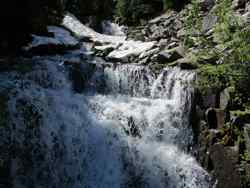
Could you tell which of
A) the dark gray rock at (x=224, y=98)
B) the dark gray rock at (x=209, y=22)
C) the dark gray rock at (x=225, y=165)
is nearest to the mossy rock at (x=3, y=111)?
the dark gray rock at (x=225, y=165)

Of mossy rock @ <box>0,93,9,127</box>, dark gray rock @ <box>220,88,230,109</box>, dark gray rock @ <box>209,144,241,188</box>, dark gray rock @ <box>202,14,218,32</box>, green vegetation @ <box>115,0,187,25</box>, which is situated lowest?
dark gray rock @ <box>209,144,241,188</box>

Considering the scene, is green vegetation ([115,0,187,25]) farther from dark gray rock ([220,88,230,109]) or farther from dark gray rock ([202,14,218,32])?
dark gray rock ([220,88,230,109])

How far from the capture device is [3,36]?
1338cm

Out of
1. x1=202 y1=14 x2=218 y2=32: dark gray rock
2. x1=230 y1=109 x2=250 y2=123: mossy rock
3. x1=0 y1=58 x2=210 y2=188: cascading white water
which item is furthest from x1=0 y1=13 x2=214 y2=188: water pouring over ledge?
x1=202 y1=14 x2=218 y2=32: dark gray rock

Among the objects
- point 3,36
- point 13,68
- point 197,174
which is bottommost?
point 197,174

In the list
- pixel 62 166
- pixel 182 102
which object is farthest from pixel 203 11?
pixel 62 166

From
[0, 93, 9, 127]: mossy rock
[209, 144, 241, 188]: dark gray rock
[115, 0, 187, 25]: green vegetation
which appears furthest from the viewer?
[115, 0, 187, 25]: green vegetation

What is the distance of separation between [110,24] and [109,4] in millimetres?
3393

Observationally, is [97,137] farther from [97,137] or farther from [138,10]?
[138,10]

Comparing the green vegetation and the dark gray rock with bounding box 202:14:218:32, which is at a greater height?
the green vegetation

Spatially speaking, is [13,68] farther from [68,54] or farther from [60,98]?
[68,54]

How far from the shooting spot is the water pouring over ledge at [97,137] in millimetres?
11914

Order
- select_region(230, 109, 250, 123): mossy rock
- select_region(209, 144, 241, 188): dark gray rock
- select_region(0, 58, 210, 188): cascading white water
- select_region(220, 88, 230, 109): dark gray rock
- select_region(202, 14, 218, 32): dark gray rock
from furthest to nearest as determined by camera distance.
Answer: select_region(202, 14, 218, 32): dark gray rock, select_region(220, 88, 230, 109): dark gray rock, select_region(230, 109, 250, 123): mossy rock, select_region(209, 144, 241, 188): dark gray rock, select_region(0, 58, 210, 188): cascading white water

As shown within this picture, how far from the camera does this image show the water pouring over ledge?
11914 millimetres
